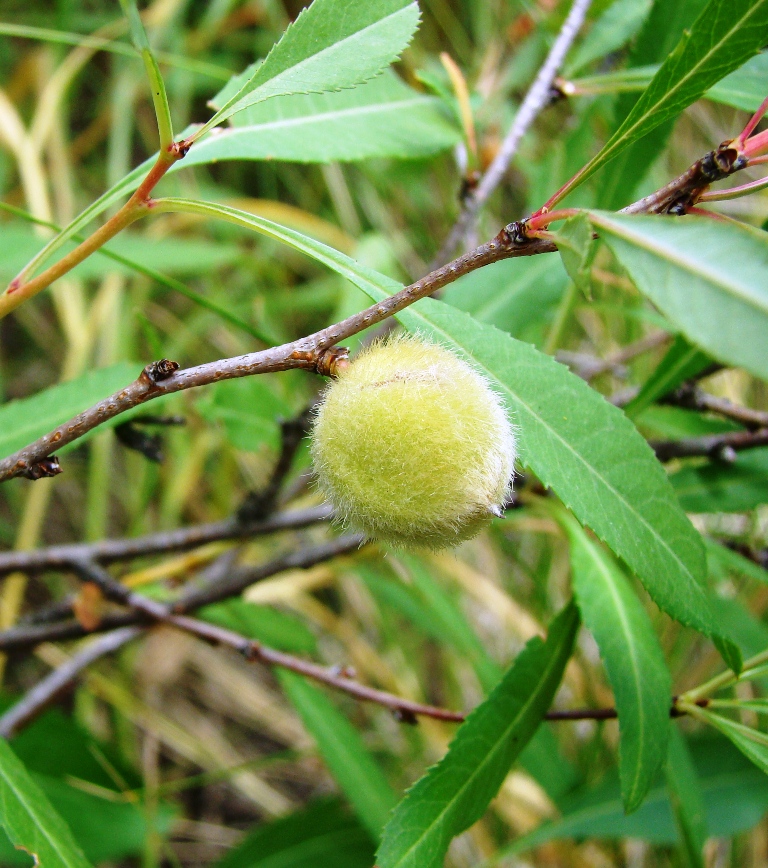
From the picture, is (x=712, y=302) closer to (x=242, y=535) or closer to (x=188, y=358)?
(x=242, y=535)

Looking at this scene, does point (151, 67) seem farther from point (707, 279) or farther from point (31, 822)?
point (31, 822)

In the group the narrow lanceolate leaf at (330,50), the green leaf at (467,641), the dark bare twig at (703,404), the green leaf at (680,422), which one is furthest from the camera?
the green leaf at (467,641)

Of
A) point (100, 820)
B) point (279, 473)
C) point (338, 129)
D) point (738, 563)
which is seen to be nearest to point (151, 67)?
point (338, 129)

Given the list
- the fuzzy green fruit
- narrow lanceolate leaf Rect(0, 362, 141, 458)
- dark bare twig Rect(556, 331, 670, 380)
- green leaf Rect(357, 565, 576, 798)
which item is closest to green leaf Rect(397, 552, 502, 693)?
green leaf Rect(357, 565, 576, 798)

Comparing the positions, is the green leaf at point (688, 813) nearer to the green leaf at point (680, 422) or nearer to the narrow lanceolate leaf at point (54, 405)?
the green leaf at point (680, 422)

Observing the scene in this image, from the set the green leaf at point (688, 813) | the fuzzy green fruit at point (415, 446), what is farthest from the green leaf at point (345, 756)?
the fuzzy green fruit at point (415, 446)

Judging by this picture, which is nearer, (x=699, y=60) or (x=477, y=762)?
(x=699, y=60)

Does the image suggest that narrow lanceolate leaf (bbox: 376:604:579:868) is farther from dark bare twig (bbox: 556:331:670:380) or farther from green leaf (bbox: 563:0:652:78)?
green leaf (bbox: 563:0:652:78)

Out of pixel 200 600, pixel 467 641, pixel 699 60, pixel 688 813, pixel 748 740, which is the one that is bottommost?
pixel 688 813
